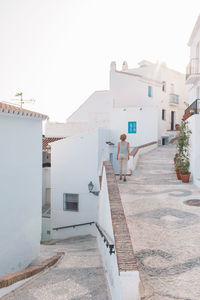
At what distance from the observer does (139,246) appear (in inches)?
210

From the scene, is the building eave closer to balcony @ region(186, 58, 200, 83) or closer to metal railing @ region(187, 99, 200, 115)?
balcony @ region(186, 58, 200, 83)

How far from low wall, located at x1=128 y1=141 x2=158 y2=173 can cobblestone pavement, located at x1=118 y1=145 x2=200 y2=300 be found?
213 cm

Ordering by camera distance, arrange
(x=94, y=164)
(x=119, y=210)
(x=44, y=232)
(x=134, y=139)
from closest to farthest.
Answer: (x=119, y=210) → (x=94, y=164) → (x=44, y=232) → (x=134, y=139)

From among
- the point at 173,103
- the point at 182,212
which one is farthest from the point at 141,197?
the point at 173,103

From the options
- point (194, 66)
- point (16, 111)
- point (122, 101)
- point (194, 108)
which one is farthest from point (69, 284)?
point (122, 101)

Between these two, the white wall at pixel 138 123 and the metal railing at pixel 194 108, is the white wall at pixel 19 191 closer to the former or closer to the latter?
the metal railing at pixel 194 108

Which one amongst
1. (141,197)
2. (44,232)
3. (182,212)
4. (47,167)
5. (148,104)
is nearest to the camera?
(182,212)

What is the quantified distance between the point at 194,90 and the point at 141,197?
44.7ft

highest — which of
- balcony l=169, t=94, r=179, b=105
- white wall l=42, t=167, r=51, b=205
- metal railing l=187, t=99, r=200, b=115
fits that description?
balcony l=169, t=94, r=179, b=105

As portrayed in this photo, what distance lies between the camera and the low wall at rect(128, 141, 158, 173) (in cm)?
1345

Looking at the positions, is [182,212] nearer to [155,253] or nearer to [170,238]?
[170,238]

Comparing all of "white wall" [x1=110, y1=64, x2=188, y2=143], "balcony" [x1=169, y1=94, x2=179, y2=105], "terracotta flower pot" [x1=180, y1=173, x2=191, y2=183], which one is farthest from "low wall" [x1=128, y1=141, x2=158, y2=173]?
"balcony" [x1=169, y1=94, x2=179, y2=105]

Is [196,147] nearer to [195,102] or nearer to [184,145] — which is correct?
[184,145]

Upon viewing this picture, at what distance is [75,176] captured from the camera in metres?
14.6
